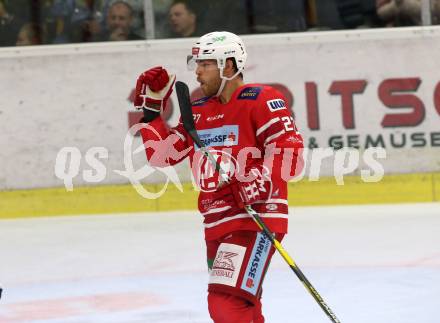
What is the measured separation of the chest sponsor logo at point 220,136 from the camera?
155 inches

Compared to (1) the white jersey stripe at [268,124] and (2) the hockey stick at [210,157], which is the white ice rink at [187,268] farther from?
(1) the white jersey stripe at [268,124]

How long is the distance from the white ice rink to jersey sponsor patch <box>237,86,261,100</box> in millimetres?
1288

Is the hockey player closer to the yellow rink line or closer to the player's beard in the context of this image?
the player's beard

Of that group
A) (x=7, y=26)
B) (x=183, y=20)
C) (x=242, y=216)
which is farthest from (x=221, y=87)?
(x=7, y=26)

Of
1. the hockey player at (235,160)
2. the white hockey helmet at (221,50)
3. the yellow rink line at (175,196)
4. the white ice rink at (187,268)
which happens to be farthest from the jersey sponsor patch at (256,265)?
the yellow rink line at (175,196)

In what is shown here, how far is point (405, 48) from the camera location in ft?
27.5

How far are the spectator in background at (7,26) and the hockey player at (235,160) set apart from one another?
4593mm

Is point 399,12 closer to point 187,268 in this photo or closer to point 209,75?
point 187,268

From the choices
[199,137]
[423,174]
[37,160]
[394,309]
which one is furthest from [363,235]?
[199,137]

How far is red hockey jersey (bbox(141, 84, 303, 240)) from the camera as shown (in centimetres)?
389

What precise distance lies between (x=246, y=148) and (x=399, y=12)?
189 inches

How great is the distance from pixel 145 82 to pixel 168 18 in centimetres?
453

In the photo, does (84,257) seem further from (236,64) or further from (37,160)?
(236,64)

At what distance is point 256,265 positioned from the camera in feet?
12.8
